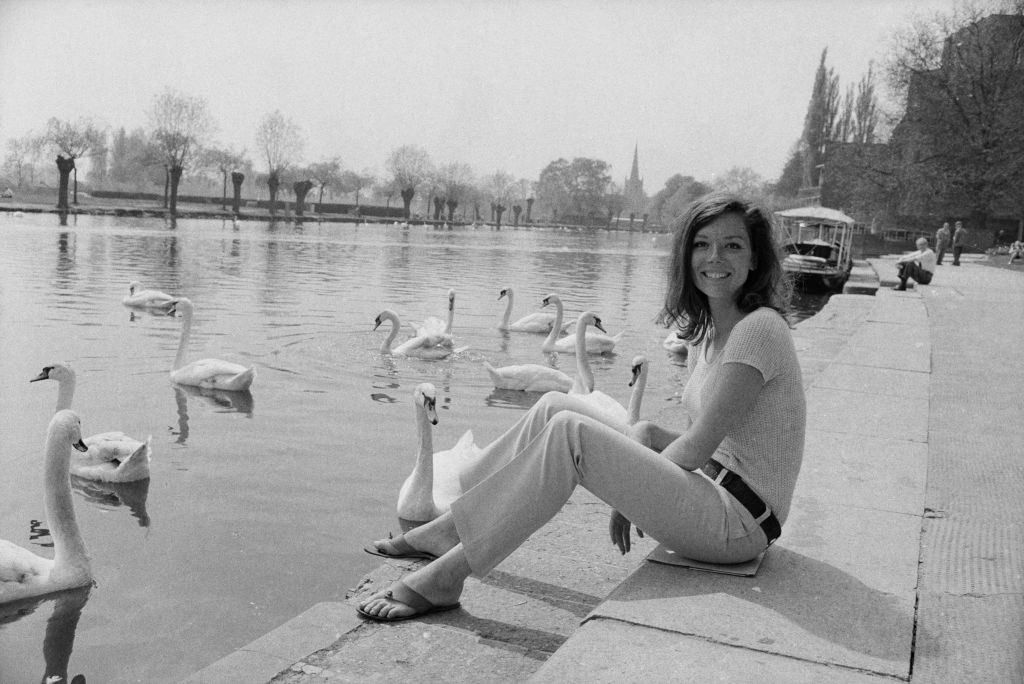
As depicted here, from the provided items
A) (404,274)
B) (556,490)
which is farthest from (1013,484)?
(404,274)

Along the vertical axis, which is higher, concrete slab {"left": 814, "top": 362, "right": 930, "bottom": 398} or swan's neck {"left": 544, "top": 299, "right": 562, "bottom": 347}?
concrete slab {"left": 814, "top": 362, "right": 930, "bottom": 398}

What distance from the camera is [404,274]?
23.8 meters

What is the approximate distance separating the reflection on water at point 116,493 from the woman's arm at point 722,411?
3533 millimetres

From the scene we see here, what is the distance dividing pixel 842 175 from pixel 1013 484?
51.0 meters

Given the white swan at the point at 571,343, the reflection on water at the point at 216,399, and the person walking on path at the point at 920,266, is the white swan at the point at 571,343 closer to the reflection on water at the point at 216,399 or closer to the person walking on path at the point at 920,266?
the reflection on water at the point at 216,399

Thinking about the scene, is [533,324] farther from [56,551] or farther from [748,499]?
[748,499]

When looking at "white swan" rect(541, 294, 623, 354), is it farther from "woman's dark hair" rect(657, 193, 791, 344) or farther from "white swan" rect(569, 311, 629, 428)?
"woman's dark hair" rect(657, 193, 791, 344)

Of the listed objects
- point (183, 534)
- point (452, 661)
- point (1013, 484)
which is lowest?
point (183, 534)

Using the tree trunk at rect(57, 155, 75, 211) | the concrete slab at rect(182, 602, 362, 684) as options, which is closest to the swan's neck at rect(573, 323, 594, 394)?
the concrete slab at rect(182, 602, 362, 684)

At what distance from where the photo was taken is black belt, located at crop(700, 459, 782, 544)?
2.89m

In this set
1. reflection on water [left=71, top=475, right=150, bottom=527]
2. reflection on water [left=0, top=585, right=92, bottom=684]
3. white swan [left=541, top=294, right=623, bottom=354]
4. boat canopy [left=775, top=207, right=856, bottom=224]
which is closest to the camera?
reflection on water [left=0, top=585, right=92, bottom=684]

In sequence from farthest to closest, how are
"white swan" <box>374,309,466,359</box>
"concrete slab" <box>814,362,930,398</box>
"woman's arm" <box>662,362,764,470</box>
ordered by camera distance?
1. "white swan" <box>374,309,466,359</box>
2. "concrete slab" <box>814,362,930,398</box>
3. "woman's arm" <box>662,362,764,470</box>

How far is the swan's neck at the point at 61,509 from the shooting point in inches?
164

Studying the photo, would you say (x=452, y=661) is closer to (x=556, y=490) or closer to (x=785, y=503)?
(x=556, y=490)
